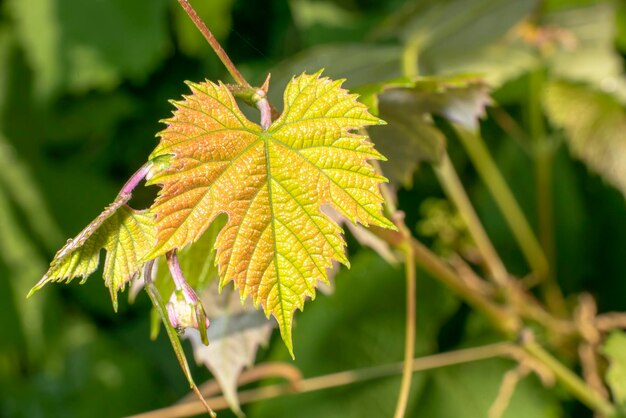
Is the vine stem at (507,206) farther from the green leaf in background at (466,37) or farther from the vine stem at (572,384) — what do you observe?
the vine stem at (572,384)

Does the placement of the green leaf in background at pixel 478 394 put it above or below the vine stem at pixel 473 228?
below

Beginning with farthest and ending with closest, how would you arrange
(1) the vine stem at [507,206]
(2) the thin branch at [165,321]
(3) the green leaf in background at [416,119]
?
(1) the vine stem at [507,206], (3) the green leaf in background at [416,119], (2) the thin branch at [165,321]

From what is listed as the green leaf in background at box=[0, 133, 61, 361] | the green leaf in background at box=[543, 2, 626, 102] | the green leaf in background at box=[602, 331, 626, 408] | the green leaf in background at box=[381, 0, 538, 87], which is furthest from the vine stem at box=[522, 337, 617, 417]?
the green leaf in background at box=[0, 133, 61, 361]

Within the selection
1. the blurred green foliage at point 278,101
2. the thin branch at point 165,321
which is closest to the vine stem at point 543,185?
the blurred green foliage at point 278,101

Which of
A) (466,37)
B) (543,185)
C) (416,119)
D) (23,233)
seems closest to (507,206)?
(543,185)

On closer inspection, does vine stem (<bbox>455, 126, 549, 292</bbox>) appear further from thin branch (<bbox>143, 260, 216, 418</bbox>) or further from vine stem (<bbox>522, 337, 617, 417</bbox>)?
thin branch (<bbox>143, 260, 216, 418</bbox>)

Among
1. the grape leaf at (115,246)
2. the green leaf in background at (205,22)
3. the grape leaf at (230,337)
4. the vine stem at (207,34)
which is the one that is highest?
the green leaf in background at (205,22)

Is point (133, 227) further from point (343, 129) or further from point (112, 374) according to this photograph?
point (112, 374)
